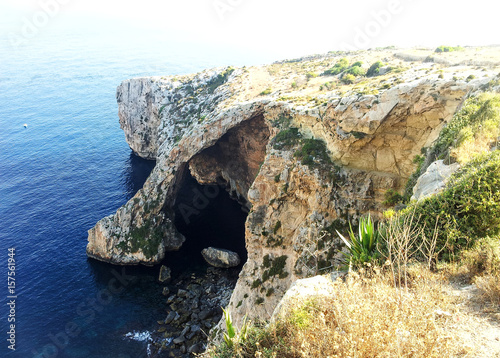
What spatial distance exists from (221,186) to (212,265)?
18757 millimetres

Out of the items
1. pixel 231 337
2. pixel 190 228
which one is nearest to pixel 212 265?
pixel 190 228

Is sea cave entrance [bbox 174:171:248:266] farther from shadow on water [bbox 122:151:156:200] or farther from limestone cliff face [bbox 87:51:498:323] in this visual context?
shadow on water [bbox 122:151:156:200]

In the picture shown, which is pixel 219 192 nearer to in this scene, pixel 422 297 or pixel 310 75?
pixel 310 75

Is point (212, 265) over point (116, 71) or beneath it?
beneath

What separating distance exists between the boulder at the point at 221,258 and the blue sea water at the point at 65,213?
7.70 meters

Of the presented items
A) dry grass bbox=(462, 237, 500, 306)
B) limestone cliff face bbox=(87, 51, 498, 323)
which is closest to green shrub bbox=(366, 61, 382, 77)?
limestone cliff face bbox=(87, 51, 498, 323)

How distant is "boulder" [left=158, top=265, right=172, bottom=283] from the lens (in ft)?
130

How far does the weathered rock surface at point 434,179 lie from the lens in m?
13.5

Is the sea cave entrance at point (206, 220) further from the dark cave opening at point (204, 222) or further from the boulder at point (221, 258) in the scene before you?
the boulder at point (221, 258)

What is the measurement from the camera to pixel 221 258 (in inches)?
1629

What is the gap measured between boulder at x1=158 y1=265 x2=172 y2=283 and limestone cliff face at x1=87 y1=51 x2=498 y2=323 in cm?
265

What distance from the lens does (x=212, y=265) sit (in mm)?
41656

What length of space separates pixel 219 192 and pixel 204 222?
320 inches

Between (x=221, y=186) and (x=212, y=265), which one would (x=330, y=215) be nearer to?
(x=212, y=265)
